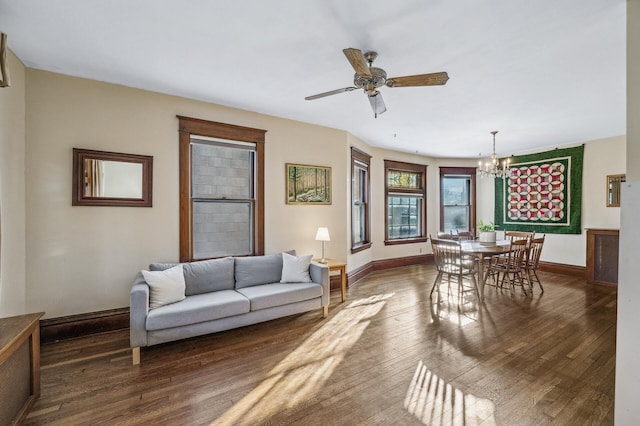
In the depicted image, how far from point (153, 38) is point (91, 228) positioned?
A: 207 centimetres

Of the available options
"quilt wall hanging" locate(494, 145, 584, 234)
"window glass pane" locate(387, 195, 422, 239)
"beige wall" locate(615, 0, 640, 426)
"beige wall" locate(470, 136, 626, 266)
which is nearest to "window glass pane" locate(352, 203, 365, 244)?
"window glass pane" locate(387, 195, 422, 239)

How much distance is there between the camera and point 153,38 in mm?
2305

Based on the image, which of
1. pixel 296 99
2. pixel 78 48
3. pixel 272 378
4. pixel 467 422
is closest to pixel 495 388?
pixel 467 422

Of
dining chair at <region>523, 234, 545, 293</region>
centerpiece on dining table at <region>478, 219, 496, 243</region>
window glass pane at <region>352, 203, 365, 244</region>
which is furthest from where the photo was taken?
window glass pane at <region>352, 203, 365, 244</region>

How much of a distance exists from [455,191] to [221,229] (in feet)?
19.5

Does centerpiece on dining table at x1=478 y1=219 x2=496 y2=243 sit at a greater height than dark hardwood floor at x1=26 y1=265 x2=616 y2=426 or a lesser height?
greater

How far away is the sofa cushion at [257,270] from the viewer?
11.4 feet

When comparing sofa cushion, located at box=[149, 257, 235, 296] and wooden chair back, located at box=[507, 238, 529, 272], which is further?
wooden chair back, located at box=[507, 238, 529, 272]

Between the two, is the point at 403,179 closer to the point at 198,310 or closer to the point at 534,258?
the point at 534,258

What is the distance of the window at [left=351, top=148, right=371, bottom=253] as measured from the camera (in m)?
5.24

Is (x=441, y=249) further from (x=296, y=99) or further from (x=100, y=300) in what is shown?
(x=100, y=300)

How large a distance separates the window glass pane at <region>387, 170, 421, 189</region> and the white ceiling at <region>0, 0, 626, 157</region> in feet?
8.68

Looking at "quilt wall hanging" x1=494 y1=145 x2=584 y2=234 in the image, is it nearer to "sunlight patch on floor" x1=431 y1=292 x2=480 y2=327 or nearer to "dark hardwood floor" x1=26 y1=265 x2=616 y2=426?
"dark hardwood floor" x1=26 y1=265 x2=616 y2=426

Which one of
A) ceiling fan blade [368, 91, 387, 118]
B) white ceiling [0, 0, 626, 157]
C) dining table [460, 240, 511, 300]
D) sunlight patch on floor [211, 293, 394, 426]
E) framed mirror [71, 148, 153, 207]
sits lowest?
sunlight patch on floor [211, 293, 394, 426]
